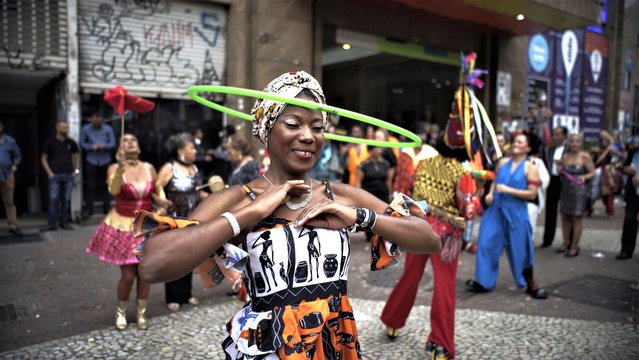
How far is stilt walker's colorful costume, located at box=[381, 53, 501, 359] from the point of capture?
4027 mm

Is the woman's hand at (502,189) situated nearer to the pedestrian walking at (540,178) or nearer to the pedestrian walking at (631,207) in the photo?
the pedestrian walking at (540,178)

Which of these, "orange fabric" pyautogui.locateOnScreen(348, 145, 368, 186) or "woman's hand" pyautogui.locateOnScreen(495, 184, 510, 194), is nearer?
"woman's hand" pyautogui.locateOnScreen(495, 184, 510, 194)

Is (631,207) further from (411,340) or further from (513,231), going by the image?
(411,340)

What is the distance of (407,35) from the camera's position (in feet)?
47.3

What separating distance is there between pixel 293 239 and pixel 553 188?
7754mm

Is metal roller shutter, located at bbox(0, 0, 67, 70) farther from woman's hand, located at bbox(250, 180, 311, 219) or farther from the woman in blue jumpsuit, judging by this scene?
woman's hand, located at bbox(250, 180, 311, 219)

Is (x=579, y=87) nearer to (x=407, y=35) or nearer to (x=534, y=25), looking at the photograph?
(x=534, y=25)

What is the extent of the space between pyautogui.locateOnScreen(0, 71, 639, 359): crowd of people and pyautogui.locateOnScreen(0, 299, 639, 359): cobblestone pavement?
0.23 meters

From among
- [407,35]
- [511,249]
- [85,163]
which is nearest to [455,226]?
[511,249]

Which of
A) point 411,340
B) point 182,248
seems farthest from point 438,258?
point 182,248

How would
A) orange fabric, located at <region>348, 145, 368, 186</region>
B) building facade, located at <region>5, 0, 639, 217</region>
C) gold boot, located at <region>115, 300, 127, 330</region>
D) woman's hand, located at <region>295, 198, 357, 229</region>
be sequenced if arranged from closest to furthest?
1. woman's hand, located at <region>295, 198, 357, 229</region>
2. gold boot, located at <region>115, 300, 127, 330</region>
3. building facade, located at <region>5, 0, 639, 217</region>
4. orange fabric, located at <region>348, 145, 368, 186</region>

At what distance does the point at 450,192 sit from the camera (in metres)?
4.24

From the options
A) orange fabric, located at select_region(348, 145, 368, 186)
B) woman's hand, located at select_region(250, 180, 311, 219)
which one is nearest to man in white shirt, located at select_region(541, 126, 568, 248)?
orange fabric, located at select_region(348, 145, 368, 186)

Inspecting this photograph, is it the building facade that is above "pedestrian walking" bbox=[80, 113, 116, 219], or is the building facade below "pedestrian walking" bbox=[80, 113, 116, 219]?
above
